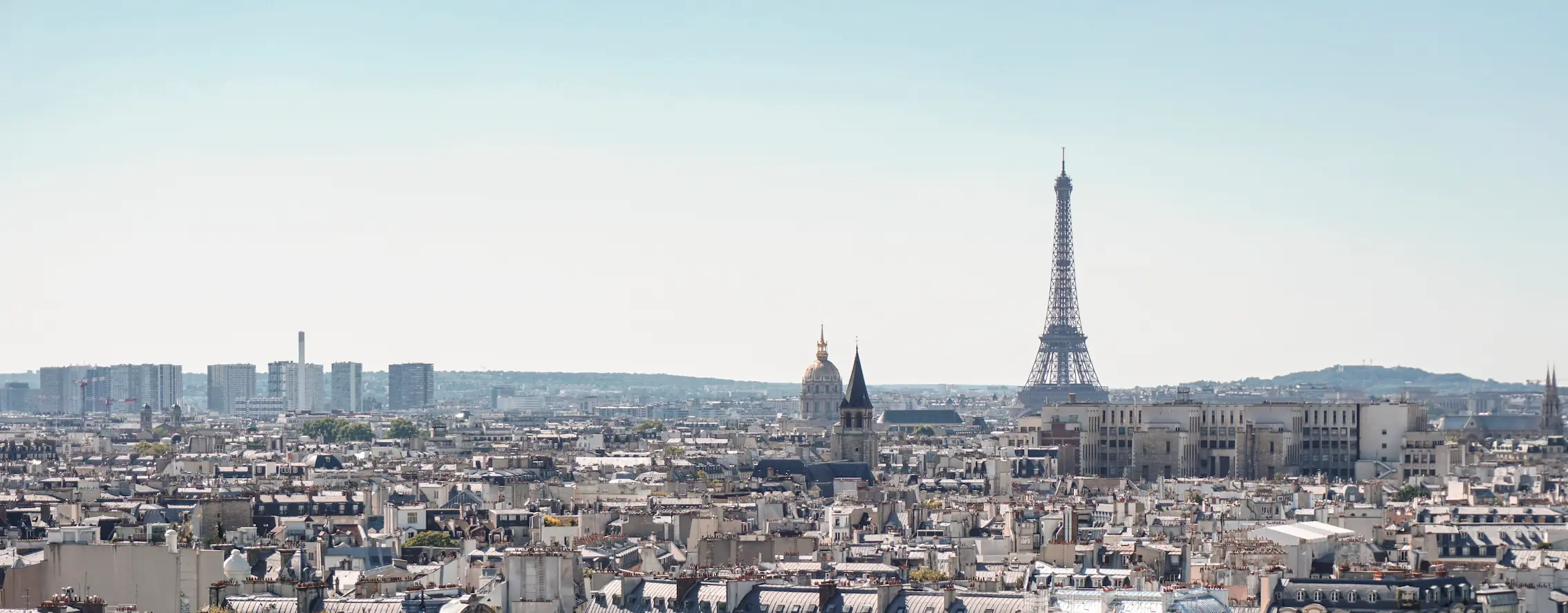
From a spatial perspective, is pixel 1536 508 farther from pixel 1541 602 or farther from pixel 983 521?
pixel 1541 602

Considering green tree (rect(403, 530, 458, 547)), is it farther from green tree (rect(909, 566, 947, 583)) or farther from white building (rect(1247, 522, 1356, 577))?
white building (rect(1247, 522, 1356, 577))

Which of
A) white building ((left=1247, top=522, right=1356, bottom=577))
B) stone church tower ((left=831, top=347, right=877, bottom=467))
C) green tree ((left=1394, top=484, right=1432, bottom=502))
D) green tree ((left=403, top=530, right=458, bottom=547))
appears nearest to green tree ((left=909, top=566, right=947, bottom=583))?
white building ((left=1247, top=522, right=1356, bottom=577))

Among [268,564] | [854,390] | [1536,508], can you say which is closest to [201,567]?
[268,564]

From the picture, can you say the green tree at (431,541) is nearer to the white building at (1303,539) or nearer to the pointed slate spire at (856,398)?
the white building at (1303,539)

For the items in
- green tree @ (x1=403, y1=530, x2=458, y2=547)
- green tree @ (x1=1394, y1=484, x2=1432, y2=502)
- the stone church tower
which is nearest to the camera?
green tree @ (x1=403, y1=530, x2=458, y2=547)

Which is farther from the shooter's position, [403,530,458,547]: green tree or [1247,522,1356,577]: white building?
[403,530,458,547]: green tree

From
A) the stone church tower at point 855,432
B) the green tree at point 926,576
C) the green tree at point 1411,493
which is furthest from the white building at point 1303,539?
the stone church tower at point 855,432
